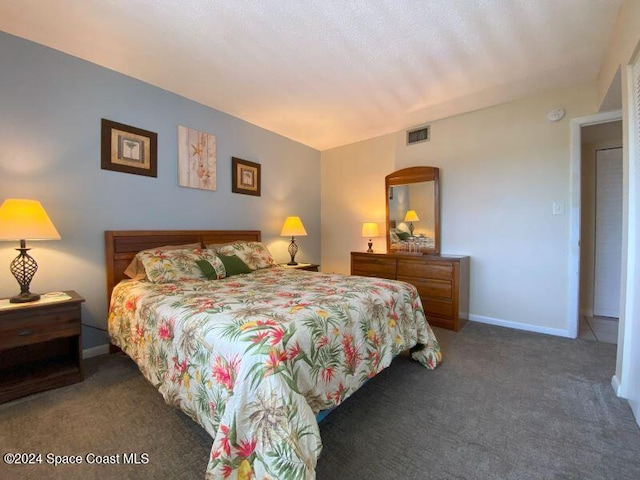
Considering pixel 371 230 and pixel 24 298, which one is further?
pixel 371 230

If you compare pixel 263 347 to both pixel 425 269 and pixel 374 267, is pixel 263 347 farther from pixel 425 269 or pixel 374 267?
pixel 374 267

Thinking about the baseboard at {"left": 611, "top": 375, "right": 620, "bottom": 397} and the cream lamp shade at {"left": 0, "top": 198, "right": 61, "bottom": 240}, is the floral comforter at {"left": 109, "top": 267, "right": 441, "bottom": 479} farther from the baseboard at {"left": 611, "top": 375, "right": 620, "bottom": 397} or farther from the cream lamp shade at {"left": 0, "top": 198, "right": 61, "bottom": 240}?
the baseboard at {"left": 611, "top": 375, "right": 620, "bottom": 397}

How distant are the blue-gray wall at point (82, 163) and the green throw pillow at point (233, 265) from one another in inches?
26.6

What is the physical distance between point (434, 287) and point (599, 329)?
175 cm

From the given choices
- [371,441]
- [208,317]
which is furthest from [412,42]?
[371,441]

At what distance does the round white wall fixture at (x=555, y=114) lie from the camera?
2.74 metres

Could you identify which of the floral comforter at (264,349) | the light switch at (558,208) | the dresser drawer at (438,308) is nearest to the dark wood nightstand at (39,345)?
the floral comforter at (264,349)

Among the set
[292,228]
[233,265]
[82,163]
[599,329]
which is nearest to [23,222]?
[82,163]

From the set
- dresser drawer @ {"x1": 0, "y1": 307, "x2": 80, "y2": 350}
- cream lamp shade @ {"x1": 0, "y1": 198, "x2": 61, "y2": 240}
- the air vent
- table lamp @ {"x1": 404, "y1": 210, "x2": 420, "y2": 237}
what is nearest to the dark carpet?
dresser drawer @ {"x1": 0, "y1": 307, "x2": 80, "y2": 350}

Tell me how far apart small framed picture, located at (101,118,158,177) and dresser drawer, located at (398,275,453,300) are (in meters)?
3.01

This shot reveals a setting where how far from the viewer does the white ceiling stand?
1774 mm

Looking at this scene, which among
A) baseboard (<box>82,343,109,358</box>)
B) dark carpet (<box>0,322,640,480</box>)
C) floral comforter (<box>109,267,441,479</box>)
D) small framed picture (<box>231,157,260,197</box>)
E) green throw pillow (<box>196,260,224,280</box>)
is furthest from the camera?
small framed picture (<box>231,157,260,197</box>)

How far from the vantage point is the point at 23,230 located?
5.68 feet

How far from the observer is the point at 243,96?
9.55 ft
